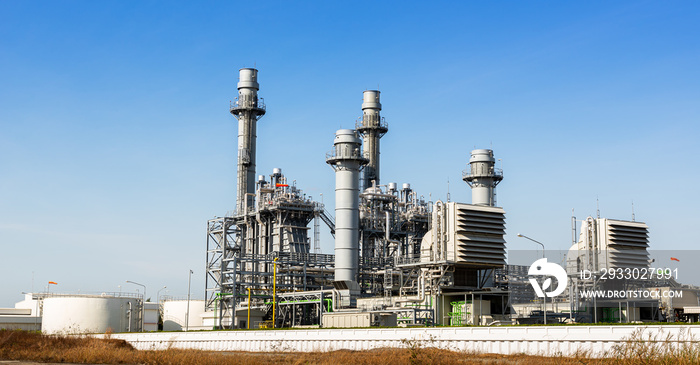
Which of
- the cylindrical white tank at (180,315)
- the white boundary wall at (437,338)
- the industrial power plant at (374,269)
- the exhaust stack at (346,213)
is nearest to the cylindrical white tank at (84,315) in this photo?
the industrial power plant at (374,269)

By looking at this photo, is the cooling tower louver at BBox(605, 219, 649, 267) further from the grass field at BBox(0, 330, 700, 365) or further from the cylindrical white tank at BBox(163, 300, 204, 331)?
the cylindrical white tank at BBox(163, 300, 204, 331)

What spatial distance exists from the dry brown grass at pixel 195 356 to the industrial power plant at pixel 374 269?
20233mm

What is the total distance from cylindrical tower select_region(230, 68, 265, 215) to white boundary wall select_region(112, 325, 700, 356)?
104 ft

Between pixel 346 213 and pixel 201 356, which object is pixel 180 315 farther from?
pixel 201 356

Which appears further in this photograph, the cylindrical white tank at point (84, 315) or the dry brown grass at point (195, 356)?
the cylindrical white tank at point (84, 315)

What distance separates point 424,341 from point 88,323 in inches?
1926

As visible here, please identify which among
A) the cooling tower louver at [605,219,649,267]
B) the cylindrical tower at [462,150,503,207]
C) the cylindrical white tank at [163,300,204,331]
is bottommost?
the cylindrical white tank at [163,300,204,331]

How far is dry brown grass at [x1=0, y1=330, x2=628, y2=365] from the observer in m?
36.7

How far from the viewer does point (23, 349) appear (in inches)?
1773

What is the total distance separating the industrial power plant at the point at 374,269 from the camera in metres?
65.7

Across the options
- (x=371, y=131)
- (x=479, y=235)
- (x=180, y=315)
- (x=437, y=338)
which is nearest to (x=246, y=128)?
(x=371, y=131)

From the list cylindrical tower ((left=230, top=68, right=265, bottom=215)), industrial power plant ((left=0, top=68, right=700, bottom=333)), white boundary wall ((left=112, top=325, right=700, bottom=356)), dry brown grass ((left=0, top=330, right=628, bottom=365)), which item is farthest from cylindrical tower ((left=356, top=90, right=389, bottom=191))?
dry brown grass ((left=0, top=330, right=628, bottom=365))

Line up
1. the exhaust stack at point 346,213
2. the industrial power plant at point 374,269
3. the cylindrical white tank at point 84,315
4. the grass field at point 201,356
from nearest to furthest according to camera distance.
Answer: the grass field at point 201,356 → the industrial power plant at point 374,269 → the exhaust stack at point 346,213 → the cylindrical white tank at point 84,315

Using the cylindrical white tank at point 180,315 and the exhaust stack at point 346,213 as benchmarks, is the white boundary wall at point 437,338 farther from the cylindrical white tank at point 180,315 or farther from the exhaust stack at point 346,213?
the cylindrical white tank at point 180,315
